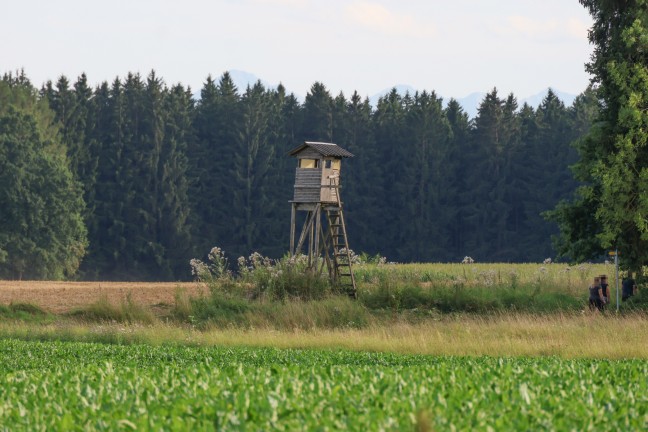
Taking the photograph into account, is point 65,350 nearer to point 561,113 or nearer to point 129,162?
point 129,162

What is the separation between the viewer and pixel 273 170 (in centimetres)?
8450

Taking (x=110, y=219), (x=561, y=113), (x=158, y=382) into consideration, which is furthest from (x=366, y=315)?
(x=561, y=113)

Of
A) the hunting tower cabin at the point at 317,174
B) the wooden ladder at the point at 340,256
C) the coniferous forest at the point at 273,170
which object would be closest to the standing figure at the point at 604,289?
the wooden ladder at the point at 340,256

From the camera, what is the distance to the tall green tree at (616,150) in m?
30.2

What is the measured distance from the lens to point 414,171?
84.9m

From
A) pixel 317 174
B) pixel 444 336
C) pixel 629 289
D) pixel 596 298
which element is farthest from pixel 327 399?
pixel 317 174

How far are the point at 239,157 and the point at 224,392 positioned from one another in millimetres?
74081

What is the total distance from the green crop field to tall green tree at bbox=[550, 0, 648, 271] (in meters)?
17.8

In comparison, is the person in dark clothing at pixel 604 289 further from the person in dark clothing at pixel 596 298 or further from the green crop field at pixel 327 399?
the green crop field at pixel 327 399

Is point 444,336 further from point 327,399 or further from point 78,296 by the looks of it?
point 78,296

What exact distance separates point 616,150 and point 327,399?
23.8m

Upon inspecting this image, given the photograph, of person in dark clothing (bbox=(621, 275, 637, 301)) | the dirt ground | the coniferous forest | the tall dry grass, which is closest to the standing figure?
person in dark clothing (bbox=(621, 275, 637, 301))

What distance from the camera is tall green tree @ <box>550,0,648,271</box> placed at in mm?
30219

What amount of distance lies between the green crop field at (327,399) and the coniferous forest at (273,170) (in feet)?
217
